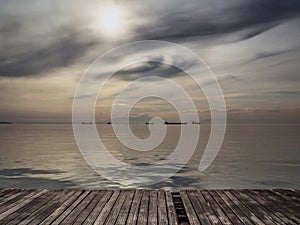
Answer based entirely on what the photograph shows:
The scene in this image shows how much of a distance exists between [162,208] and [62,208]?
2.65m

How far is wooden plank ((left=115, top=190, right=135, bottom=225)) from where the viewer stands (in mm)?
6796

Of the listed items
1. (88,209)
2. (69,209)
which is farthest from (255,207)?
(69,209)

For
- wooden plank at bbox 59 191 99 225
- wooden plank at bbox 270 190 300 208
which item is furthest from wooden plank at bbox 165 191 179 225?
wooden plank at bbox 270 190 300 208

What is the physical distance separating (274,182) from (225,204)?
60.5 ft

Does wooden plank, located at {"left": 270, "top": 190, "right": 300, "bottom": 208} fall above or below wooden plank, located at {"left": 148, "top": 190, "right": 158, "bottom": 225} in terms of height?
above

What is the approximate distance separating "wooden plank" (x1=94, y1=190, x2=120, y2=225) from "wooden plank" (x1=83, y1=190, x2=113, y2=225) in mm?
84

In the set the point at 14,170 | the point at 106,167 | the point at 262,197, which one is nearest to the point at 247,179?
the point at 106,167

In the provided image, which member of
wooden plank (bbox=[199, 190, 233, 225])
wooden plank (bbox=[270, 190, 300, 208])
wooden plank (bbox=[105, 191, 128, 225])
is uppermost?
wooden plank (bbox=[270, 190, 300, 208])

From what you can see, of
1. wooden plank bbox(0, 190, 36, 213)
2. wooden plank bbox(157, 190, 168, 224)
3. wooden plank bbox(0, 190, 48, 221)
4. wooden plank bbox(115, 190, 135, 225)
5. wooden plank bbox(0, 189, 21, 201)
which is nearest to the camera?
wooden plank bbox(115, 190, 135, 225)

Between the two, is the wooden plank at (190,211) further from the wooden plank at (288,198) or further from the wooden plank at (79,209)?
the wooden plank at (288,198)

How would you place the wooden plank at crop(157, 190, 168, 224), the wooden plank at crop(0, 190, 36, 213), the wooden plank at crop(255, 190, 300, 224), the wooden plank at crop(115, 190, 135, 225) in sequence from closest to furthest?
the wooden plank at crop(115, 190, 135, 225), the wooden plank at crop(157, 190, 168, 224), the wooden plank at crop(255, 190, 300, 224), the wooden plank at crop(0, 190, 36, 213)

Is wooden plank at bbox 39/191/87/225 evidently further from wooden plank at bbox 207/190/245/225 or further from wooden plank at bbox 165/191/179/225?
wooden plank at bbox 207/190/245/225

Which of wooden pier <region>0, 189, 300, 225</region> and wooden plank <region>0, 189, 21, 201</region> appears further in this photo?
wooden plank <region>0, 189, 21, 201</region>

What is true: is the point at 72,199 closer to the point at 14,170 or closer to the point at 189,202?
the point at 189,202
